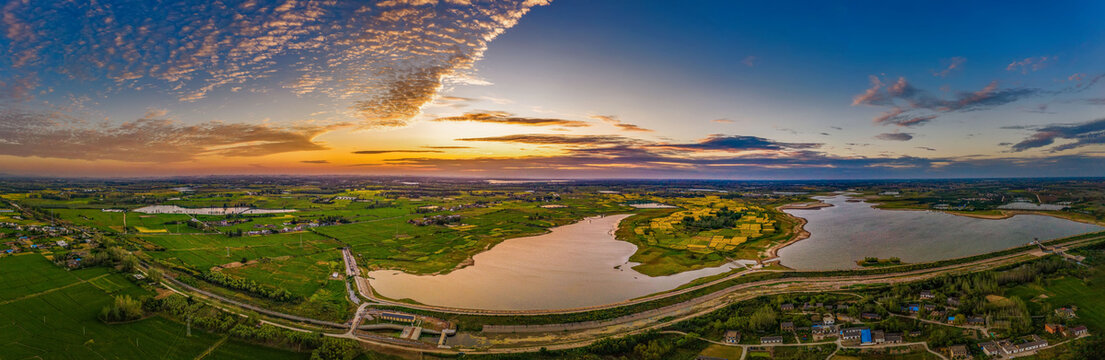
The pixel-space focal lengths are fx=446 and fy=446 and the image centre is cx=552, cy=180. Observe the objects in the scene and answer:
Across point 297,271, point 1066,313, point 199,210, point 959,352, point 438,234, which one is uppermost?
point 199,210

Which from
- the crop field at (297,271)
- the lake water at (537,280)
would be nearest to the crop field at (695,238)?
the lake water at (537,280)

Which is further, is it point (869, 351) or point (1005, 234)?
point (1005, 234)

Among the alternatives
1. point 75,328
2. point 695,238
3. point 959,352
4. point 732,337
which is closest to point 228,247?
point 75,328

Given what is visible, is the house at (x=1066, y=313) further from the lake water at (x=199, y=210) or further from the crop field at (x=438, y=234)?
the lake water at (x=199, y=210)

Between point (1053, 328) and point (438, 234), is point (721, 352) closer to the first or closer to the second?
point (1053, 328)

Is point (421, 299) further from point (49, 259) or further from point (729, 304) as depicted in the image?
point (49, 259)

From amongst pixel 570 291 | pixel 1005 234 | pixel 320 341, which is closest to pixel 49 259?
pixel 320 341
